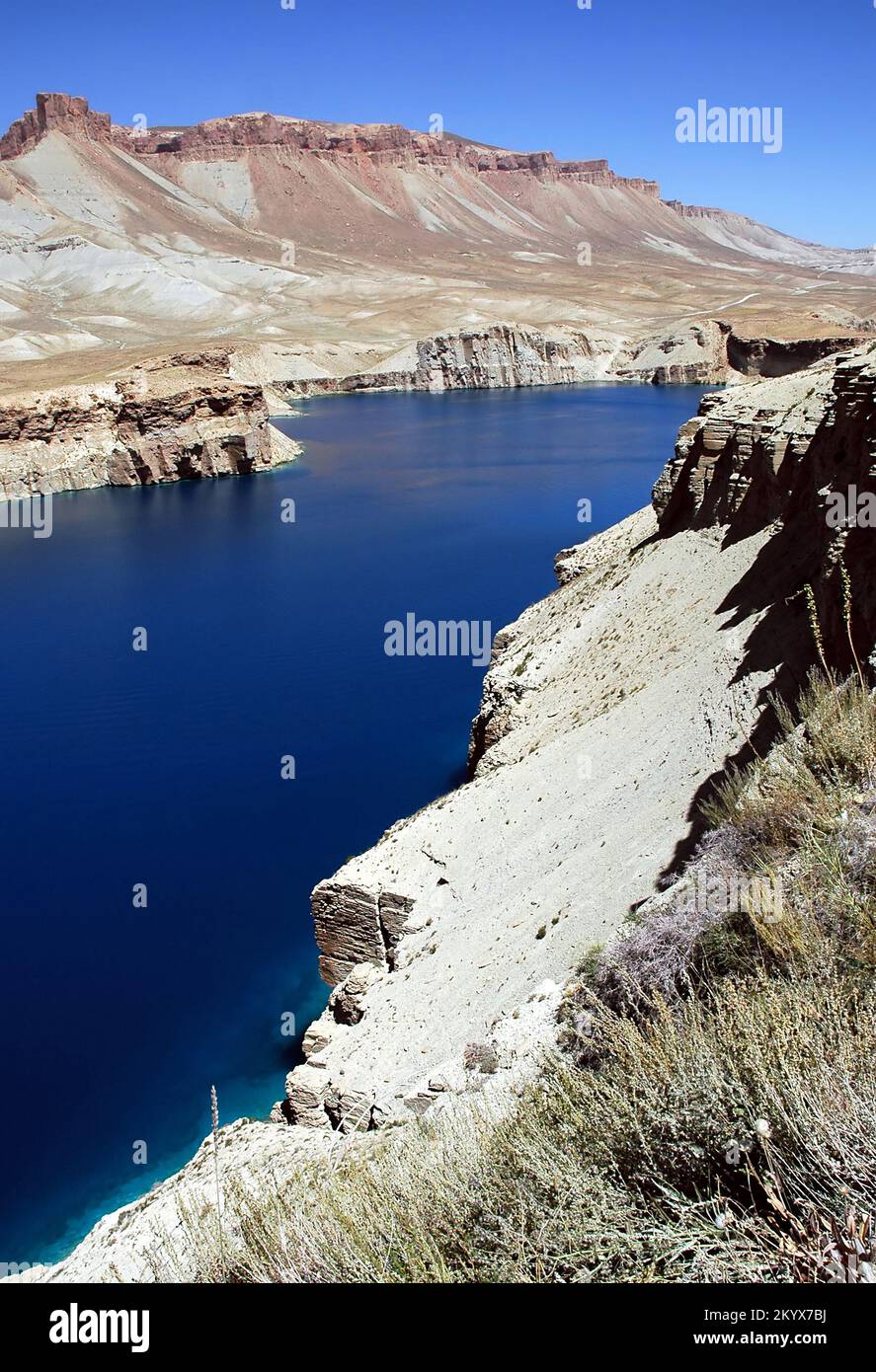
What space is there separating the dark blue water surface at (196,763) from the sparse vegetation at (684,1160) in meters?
9.47

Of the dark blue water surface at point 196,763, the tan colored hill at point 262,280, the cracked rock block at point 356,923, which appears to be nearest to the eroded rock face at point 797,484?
the cracked rock block at point 356,923

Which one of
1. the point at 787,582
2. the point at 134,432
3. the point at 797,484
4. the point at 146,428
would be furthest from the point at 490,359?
the point at 787,582

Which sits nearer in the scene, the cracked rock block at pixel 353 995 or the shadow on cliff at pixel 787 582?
the shadow on cliff at pixel 787 582

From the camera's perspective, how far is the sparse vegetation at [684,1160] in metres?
3.86

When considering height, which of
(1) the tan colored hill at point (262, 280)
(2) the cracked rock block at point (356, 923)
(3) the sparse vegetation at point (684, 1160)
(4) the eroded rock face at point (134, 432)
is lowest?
(2) the cracked rock block at point (356, 923)

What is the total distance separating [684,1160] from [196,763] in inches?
848

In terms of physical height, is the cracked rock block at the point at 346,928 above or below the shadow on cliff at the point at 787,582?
below

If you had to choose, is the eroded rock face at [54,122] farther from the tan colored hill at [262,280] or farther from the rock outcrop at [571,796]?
the rock outcrop at [571,796]

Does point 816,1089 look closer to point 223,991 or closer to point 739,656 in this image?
point 739,656

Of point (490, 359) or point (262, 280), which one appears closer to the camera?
point (490, 359)

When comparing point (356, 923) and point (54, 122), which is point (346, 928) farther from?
point (54, 122)

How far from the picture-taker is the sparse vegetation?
12.6 feet

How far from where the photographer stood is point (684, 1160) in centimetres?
430
